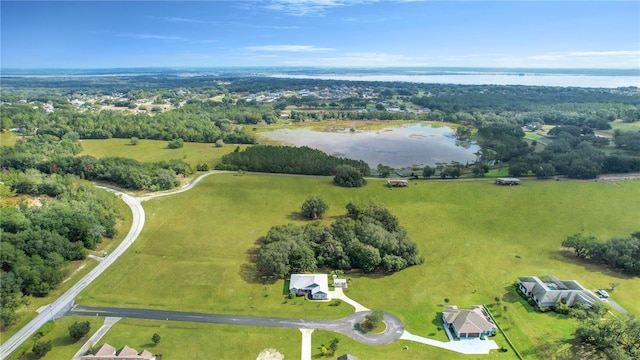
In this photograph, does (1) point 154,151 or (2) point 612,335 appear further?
(1) point 154,151

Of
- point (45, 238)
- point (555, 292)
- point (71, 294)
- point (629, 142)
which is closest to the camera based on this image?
point (555, 292)

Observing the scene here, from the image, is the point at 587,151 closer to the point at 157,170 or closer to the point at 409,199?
the point at 409,199

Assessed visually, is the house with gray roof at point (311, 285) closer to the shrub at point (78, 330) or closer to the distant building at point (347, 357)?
the distant building at point (347, 357)

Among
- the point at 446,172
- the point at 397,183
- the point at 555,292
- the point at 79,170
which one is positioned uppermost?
the point at 79,170

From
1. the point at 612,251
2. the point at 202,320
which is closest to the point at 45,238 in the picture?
the point at 202,320

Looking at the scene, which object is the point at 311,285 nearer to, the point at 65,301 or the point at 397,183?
the point at 65,301

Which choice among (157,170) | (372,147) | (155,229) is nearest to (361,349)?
(155,229)

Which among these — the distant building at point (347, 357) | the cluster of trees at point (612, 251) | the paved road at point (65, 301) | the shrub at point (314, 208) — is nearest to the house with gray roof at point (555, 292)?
the cluster of trees at point (612, 251)
